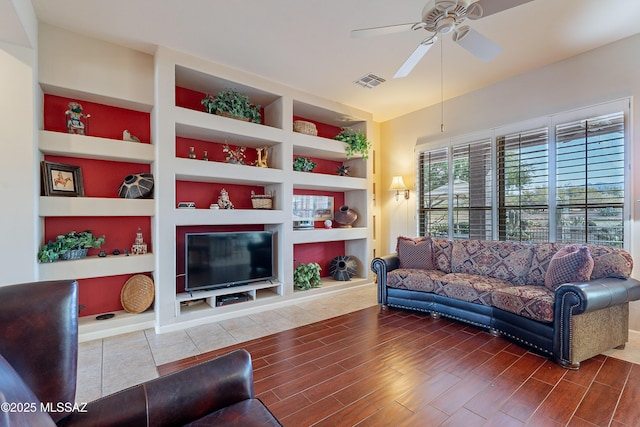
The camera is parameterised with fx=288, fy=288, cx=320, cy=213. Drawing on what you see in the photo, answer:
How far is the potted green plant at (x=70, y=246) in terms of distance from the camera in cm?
274

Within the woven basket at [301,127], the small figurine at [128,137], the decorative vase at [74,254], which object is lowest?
the decorative vase at [74,254]

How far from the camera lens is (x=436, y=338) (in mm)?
2955

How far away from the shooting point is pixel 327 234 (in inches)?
183

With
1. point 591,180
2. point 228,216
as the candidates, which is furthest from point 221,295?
point 591,180

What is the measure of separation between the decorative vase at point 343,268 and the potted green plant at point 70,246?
10.9ft

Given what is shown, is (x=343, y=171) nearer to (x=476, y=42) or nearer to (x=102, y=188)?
(x=476, y=42)

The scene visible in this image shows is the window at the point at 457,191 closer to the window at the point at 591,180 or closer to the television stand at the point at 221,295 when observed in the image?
the window at the point at 591,180

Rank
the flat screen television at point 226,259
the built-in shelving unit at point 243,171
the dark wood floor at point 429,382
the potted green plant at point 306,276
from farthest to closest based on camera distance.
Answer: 1. the potted green plant at point 306,276
2. the flat screen television at point 226,259
3. the built-in shelving unit at point 243,171
4. the dark wood floor at point 429,382

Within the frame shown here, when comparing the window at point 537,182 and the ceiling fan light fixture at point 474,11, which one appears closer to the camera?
the ceiling fan light fixture at point 474,11

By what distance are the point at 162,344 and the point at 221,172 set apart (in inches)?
77.9

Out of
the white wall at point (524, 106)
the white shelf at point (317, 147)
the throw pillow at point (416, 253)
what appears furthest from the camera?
the white shelf at point (317, 147)

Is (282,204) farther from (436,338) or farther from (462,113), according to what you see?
(462,113)

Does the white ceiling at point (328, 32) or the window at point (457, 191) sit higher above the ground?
the white ceiling at point (328, 32)

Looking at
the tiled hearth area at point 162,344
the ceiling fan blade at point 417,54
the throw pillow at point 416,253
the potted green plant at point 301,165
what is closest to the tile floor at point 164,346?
the tiled hearth area at point 162,344
